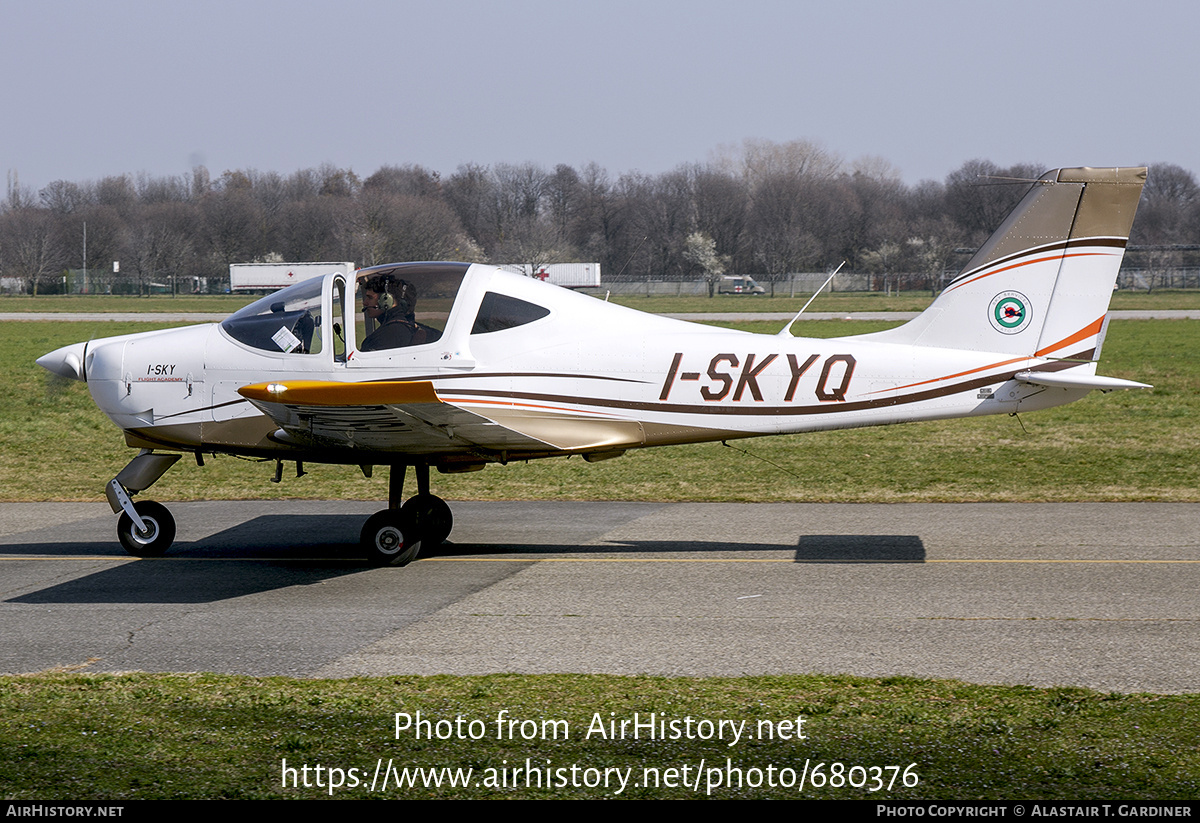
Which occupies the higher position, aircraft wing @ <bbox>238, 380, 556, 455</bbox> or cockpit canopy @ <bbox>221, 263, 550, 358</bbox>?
cockpit canopy @ <bbox>221, 263, 550, 358</bbox>

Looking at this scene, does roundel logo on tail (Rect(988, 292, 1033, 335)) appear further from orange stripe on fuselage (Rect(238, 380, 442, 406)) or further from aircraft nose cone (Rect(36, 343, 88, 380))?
aircraft nose cone (Rect(36, 343, 88, 380))

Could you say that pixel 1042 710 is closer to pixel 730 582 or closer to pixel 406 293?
pixel 730 582

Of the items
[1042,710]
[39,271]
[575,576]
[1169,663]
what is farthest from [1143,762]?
[39,271]

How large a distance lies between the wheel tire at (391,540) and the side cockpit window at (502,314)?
5.37 ft

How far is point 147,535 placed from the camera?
384 inches

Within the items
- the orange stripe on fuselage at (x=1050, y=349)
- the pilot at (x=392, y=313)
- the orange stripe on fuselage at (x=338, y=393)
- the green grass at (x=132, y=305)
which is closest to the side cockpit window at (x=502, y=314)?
the pilot at (x=392, y=313)

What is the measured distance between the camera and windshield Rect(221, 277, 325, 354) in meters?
9.22

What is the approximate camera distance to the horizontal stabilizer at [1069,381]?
28.0ft

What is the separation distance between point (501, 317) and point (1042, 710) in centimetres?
530

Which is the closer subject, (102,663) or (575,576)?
(102,663)

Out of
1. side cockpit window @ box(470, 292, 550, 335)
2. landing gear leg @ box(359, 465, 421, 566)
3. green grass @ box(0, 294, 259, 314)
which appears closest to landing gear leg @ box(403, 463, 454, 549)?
landing gear leg @ box(359, 465, 421, 566)

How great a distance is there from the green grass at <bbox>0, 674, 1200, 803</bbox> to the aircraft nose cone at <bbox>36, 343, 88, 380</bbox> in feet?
14.3

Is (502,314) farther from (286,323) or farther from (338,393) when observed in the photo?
(338,393)
